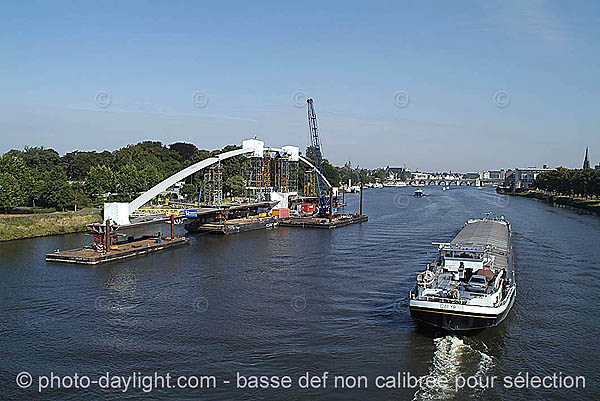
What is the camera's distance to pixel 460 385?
20047 millimetres

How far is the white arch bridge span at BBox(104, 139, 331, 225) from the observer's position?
1998 inches

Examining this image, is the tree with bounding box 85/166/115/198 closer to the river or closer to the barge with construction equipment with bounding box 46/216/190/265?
the barge with construction equipment with bounding box 46/216/190/265

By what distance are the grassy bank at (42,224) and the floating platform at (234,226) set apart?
1430 centimetres

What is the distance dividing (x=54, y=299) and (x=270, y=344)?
645 inches

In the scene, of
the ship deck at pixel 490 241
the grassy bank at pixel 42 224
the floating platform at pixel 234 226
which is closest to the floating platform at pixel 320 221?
the floating platform at pixel 234 226

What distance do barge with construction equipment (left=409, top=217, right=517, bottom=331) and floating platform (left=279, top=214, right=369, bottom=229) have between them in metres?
45.1

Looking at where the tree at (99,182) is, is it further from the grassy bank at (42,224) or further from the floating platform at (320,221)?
the floating platform at (320,221)

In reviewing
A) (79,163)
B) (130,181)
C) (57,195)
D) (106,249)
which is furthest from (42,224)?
(79,163)

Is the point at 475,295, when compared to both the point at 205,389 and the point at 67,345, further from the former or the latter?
the point at 67,345

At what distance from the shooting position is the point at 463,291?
25812 mm

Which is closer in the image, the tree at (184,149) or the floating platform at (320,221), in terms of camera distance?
the floating platform at (320,221)

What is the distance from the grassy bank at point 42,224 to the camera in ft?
189

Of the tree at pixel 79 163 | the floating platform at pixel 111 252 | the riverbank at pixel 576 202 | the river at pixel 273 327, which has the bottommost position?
the river at pixel 273 327

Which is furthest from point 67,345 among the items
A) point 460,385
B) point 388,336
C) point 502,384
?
point 502,384
